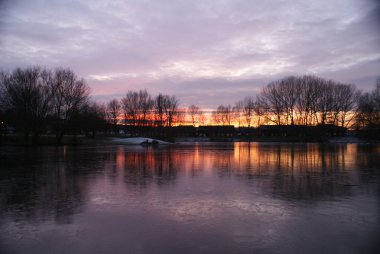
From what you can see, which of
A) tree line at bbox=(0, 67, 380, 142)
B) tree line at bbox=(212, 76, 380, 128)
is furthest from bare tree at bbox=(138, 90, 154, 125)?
tree line at bbox=(212, 76, 380, 128)

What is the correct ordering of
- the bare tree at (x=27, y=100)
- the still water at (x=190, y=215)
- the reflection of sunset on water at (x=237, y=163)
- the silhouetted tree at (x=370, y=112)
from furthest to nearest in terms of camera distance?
the silhouetted tree at (x=370, y=112) < the bare tree at (x=27, y=100) < the reflection of sunset on water at (x=237, y=163) < the still water at (x=190, y=215)

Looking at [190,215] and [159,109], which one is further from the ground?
[159,109]

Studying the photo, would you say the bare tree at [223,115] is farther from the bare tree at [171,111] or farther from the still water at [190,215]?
the still water at [190,215]

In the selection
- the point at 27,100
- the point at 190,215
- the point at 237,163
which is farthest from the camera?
the point at 27,100

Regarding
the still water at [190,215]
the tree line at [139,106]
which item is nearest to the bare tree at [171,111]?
the tree line at [139,106]

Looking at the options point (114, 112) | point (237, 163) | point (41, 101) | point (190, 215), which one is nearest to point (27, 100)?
point (41, 101)

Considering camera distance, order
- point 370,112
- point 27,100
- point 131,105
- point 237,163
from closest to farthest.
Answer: point 237,163 → point 27,100 → point 370,112 → point 131,105

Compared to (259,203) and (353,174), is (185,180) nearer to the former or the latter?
(259,203)

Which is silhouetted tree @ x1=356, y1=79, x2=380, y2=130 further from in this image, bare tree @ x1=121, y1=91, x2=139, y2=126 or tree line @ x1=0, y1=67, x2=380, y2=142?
bare tree @ x1=121, y1=91, x2=139, y2=126

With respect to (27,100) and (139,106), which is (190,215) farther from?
(139,106)

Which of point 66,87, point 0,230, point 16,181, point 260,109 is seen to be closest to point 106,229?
point 0,230

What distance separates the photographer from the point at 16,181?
12320mm

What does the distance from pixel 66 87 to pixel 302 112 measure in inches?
2479

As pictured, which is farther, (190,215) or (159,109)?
(159,109)
